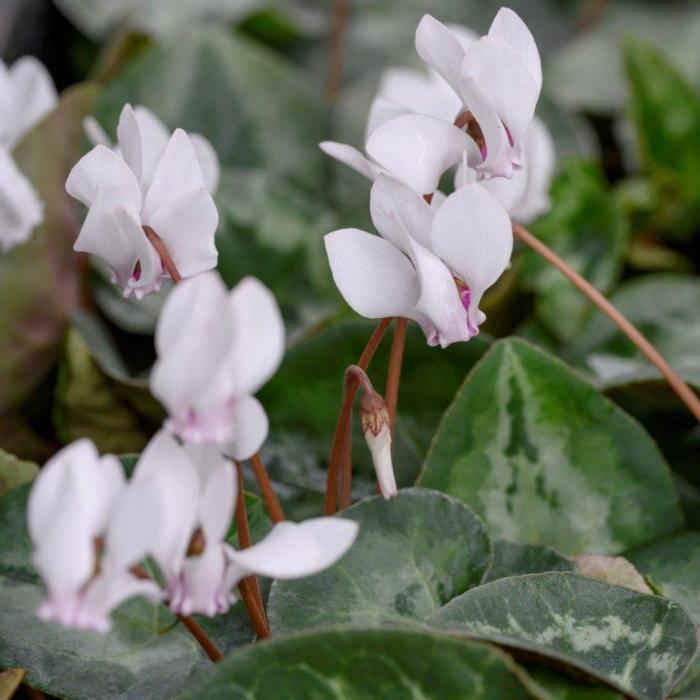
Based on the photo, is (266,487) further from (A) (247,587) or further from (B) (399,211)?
(B) (399,211)

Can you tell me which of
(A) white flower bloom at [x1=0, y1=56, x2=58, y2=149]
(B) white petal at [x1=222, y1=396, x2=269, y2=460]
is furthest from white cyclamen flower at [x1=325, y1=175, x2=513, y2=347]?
(A) white flower bloom at [x1=0, y1=56, x2=58, y2=149]

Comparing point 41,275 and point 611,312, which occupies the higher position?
point 611,312

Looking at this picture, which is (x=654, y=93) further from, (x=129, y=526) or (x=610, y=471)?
(x=129, y=526)

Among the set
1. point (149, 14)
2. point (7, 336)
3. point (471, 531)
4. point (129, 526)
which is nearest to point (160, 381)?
point (129, 526)

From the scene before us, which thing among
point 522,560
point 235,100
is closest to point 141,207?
point 522,560

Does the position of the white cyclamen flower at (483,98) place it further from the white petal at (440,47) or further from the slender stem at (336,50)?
the slender stem at (336,50)

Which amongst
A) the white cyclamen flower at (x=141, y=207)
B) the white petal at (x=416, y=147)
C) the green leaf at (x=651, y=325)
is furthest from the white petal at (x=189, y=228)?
the green leaf at (x=651, y=325)

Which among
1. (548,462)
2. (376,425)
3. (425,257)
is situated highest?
(425,257)
